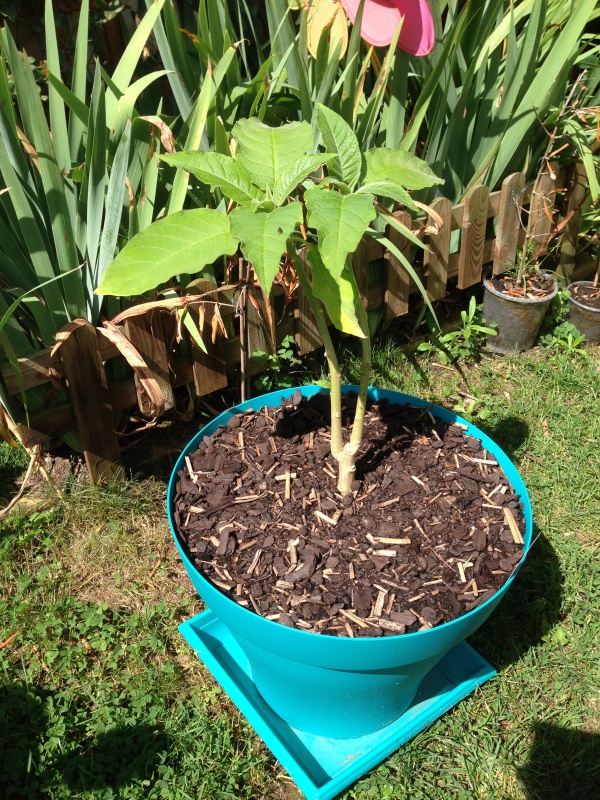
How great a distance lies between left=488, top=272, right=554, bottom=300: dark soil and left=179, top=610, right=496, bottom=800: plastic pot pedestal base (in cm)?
175

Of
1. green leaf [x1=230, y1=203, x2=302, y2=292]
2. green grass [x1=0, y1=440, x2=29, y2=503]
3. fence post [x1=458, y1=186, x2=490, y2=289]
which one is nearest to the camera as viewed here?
green leaf [x1=230, y1=203, x2=302, y2=292]

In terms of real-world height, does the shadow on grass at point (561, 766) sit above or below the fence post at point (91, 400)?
below

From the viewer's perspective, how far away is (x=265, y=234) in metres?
1.02

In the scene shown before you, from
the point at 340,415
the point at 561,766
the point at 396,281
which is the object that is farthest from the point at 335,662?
the point at 396,281

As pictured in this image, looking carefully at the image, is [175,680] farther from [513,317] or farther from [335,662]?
[513,317]

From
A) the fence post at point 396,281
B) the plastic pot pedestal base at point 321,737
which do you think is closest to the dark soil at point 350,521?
the plastic pot pedestal base at point 321,737

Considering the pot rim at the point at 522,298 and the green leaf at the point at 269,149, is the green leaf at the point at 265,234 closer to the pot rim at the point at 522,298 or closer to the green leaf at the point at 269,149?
the green leaf at the point at 269,149

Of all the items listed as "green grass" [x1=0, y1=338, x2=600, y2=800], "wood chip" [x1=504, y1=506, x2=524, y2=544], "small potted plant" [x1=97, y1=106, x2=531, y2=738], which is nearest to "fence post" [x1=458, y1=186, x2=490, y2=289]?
"green grass" [x1=0, y1=338, x2=600, y2=800]

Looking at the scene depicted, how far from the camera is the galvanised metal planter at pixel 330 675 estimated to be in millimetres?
1357

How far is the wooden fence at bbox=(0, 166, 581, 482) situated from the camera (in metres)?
1.96

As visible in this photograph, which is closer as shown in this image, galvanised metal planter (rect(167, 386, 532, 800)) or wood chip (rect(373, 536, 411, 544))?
galvanised metal planter (rect(167, 386, 532, 800))

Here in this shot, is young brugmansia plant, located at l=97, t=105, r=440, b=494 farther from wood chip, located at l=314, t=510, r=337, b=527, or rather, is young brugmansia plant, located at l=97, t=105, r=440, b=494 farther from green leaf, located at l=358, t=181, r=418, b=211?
wood chip, located at l=314, t=510, r=337, b=527

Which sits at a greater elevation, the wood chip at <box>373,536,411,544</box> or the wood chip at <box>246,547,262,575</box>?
the wood chip at <box>373,536,411,544</box>

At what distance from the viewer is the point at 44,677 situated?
1.84 m
